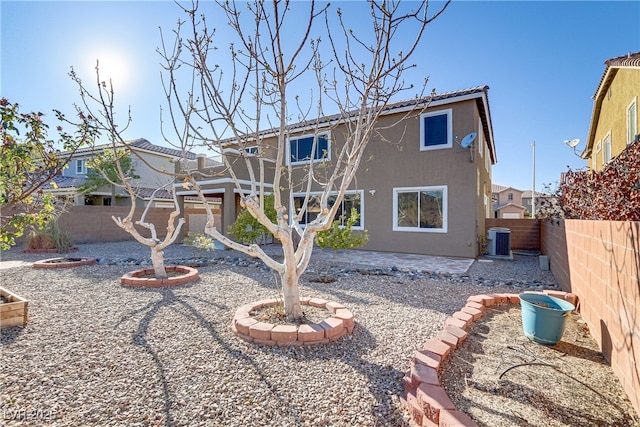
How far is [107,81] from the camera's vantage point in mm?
5266

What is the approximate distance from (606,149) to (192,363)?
18.9 metres

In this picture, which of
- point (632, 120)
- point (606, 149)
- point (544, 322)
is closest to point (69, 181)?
point (544, 322)

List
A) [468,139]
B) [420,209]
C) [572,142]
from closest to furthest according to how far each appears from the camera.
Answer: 1. [468,139]
2. [420,209]
3. [572,142]

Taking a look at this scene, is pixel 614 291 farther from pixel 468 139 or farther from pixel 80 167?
pixel 80 167

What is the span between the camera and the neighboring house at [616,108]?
394 inches

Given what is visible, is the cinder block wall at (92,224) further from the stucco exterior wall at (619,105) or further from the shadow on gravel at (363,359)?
the stucco exterior wall at (619,105)

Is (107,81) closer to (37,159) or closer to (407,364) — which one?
(37,159)

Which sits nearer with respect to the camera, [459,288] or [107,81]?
[107,81]

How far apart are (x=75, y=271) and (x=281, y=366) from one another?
26.8ft

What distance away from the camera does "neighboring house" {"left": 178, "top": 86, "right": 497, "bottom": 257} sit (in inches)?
438

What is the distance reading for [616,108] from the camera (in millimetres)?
12055

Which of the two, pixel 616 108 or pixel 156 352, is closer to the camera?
pixel 156 352

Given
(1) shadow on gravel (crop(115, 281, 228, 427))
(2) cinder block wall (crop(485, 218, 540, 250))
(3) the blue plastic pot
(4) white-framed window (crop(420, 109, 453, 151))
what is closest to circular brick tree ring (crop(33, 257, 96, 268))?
(1) shadow on gravel (crop(115, 281, 228, 427))

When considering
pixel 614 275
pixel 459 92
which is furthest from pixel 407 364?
pixel 459 92
